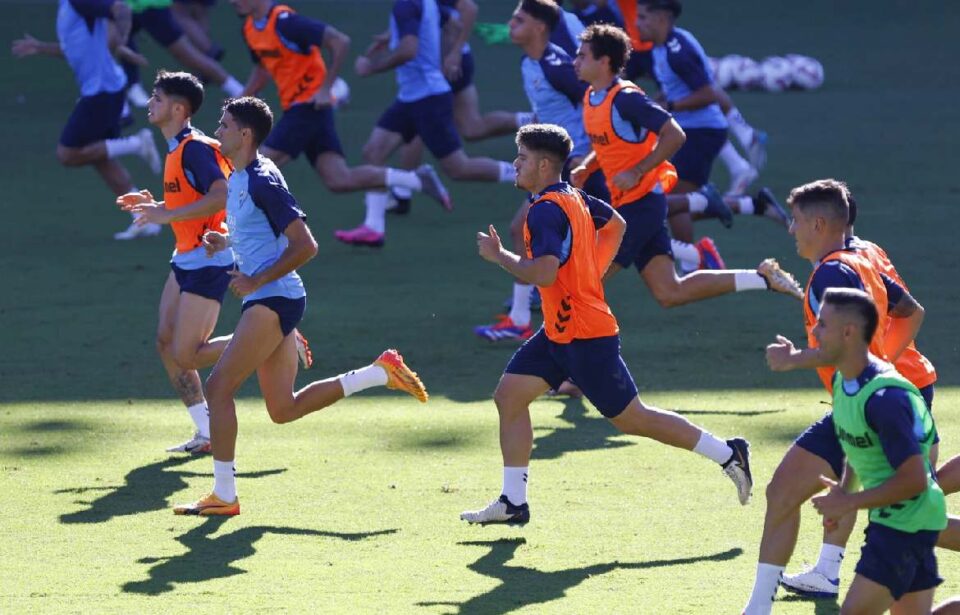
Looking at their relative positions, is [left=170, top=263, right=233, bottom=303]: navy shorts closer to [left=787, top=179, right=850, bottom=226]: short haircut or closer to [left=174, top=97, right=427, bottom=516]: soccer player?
[left=174, top=97, right=427, bottom=516]: soccer player

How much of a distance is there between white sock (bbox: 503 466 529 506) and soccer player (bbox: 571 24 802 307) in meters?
2.23

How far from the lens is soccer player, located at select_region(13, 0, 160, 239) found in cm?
1314

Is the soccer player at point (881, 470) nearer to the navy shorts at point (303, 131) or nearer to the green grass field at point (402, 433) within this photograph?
the green grass field at point (402, 433)

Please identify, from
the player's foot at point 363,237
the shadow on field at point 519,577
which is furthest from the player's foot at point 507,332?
the shadow on field at point 519,577

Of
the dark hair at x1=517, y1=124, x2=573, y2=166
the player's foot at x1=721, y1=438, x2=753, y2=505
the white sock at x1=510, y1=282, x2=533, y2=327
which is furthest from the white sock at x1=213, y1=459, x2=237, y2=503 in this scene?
the white sock at x1=510, y1=282, x2=533, y2=327

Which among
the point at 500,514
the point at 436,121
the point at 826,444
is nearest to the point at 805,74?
the point at 436,121

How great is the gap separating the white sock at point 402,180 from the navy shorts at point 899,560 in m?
8.37

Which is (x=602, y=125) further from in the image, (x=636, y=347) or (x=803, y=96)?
(x=803, y=96)

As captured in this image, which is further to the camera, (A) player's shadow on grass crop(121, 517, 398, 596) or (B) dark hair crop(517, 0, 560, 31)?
(B) dark hair crop(517, 0, 560, 31)

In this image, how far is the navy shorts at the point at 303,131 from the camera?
12188 millimetres

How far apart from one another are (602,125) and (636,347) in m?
1.80

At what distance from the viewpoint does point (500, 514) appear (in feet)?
21.4

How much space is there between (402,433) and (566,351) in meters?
1.88

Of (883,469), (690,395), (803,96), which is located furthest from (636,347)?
(803,96)
